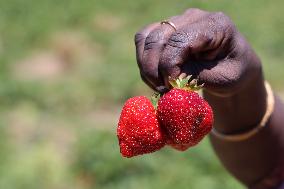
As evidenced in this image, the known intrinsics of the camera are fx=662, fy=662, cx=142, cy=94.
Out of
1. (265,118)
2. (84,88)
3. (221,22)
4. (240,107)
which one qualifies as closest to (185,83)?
(221,22)

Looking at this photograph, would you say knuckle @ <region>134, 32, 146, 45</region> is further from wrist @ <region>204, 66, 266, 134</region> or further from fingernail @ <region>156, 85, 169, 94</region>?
wrist @ <region>204, 66, 266, 134</region>

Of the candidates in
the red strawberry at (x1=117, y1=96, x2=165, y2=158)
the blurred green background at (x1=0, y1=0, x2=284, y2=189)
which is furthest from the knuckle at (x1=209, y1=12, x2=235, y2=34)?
the blurred green background at (x1=0, y1=0, x2=284, y2=189)

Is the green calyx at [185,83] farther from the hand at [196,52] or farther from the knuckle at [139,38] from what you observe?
the knuckle at [139,38]

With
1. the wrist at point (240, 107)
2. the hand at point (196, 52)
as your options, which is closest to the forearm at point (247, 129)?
the wrist at point (240, 107)

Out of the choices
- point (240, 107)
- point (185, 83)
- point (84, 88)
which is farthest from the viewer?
point (84, 88)

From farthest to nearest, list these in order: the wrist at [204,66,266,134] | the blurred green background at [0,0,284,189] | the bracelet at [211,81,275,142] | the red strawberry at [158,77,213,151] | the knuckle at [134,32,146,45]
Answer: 1. the blurred green background at [0,0,284,189]
2. the bracelet at [211,81,275,142]
3. the wrist at [204,66,266,134]
4. the knuckle at [134,32,146,45]
5. the red strawberry at [158,77,213,151]

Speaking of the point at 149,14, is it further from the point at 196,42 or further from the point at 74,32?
the point at 196,42

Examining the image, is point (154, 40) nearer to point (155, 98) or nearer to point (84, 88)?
point (155, 98)
